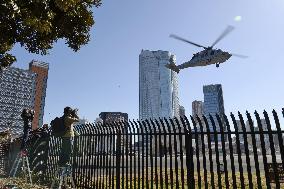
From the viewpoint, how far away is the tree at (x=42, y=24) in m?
7.88

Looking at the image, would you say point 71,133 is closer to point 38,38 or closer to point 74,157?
point 74,157

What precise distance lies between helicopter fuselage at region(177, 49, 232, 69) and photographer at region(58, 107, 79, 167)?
3167 cm

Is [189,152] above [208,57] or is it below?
below

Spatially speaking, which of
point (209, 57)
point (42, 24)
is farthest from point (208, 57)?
point (42, 24)

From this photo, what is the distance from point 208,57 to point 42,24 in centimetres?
3462

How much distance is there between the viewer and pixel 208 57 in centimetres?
4072

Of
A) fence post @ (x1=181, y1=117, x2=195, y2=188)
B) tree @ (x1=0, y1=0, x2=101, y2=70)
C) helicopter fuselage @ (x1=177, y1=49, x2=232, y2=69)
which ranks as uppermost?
helicopter fuselage @ (x1=177, y1=49, x2=232, y2=69)

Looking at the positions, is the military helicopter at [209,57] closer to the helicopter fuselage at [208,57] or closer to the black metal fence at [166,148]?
the helicopter fuselage at [208,57]

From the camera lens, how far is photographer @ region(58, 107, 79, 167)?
9.94 m

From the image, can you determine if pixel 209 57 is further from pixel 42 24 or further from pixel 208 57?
pixel 42 24

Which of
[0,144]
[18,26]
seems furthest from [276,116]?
[0,144]

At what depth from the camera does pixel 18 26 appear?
9.21m

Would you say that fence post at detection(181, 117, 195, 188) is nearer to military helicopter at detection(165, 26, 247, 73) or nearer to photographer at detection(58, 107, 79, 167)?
photographer at detection(58, 107, 79, 167)

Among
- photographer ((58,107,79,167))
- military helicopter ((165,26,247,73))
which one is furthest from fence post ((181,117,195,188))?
military helicopter ((165,26,247,73))
